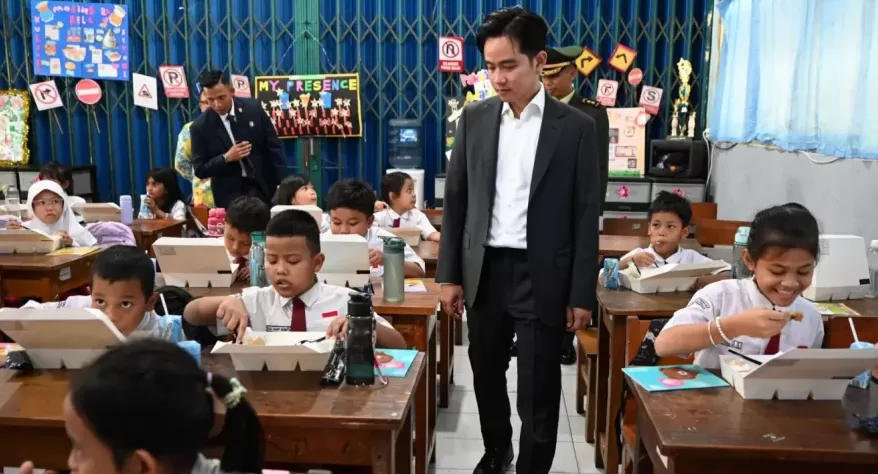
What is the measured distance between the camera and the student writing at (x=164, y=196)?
200 inches

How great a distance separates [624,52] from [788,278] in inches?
197

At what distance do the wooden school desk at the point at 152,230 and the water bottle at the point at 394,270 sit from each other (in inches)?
86.9

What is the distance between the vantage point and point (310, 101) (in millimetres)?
Result: 6590

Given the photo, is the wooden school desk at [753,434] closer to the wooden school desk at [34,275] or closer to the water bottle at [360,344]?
the water bottle at [360,344]

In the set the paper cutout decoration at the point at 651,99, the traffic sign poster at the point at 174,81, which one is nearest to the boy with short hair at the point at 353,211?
the paper cutout decoration at the point at 651,99

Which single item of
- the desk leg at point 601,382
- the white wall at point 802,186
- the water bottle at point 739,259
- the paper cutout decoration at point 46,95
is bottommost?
the desk leg at point 601,382

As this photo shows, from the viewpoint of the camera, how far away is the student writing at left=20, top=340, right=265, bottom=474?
0.96m

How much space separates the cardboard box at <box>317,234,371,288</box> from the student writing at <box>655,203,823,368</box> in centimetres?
110

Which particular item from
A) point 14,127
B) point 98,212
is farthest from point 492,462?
point 14,127

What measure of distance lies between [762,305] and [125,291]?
5.00 feet

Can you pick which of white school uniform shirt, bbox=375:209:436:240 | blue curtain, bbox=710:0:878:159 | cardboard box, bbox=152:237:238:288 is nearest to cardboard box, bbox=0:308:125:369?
cardboard box, bbox=152:237:238:288

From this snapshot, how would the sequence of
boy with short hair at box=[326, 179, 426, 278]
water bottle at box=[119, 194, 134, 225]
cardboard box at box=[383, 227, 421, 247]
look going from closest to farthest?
boy with short hair at box=[326, 179, 426, 278] < cardboard box at box=[383, 227, 421, 247] < water bottle at box=[119, 194, 134, 225]

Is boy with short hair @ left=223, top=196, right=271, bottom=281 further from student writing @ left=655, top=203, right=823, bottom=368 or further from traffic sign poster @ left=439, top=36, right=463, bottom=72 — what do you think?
traffic sign poster @ left=439, top=36, right=463, bottom=72

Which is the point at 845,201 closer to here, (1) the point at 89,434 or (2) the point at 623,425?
(2) the point at 623,425
